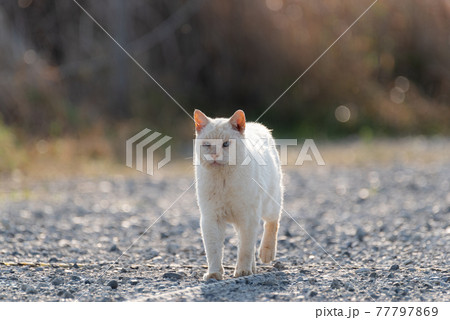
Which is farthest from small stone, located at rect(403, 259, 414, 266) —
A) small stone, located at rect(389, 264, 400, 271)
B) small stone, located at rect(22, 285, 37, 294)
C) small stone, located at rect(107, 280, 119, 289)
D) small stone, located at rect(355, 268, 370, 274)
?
small stone, located at rect(22, 285, 37, 294)

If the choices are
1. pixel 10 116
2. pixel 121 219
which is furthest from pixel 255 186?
pixel 10 116

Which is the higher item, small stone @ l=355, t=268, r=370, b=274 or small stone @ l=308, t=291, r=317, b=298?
small stone @ l=355, t=268, r=370, b=274

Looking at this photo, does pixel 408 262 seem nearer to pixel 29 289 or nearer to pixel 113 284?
pixel 113 284

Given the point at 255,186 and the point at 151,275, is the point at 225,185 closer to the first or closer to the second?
the point at 255,186

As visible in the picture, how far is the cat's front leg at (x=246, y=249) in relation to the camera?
16.3 ft

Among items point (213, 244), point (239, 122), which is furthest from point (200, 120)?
point (213, 244)

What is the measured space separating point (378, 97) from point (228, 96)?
13.1ft

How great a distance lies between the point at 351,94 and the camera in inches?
698

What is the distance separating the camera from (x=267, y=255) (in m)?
5.59

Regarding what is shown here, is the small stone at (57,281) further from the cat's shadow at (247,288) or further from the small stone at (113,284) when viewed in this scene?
the cat's shadow at (247,288)

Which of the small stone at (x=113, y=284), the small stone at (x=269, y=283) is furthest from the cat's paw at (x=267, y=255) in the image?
the small stone at (x=113, y=284)

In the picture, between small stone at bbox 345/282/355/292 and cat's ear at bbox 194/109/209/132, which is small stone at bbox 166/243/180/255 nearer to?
cat's ear at bbox 194/109/209/132

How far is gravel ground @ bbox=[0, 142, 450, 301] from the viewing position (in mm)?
4516

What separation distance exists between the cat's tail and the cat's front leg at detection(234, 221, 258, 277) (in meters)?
0.59
